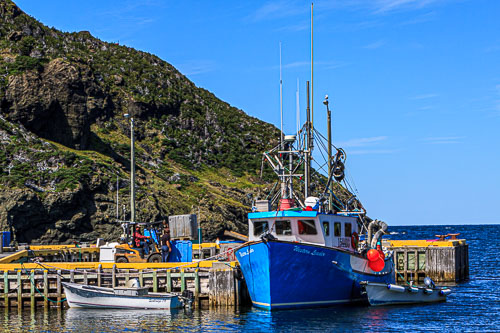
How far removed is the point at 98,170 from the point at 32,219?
16.5 meters

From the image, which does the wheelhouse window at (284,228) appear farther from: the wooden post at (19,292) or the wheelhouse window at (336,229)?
the wooden post at (19,292)

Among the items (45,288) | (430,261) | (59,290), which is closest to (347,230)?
(59,290)

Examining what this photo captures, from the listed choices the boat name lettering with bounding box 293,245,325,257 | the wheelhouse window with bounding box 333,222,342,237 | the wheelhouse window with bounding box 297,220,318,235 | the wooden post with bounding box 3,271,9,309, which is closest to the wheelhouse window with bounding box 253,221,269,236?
the wheelhouse window with bounding box 297,220,318,235

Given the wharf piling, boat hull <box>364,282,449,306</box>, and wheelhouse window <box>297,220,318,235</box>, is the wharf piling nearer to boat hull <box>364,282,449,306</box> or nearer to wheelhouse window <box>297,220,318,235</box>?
boat hull <box>364,282,449,306</box>

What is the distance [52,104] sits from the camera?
327 feet

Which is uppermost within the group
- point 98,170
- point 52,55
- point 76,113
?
point 52,55

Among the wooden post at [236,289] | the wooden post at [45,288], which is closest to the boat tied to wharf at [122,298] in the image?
the wooden post at [45,288]

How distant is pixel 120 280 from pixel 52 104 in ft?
229

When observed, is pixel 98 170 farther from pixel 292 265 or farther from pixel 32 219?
pixel 292 265

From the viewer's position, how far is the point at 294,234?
33.7m

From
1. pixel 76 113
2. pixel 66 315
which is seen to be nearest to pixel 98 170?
pixel 76 113

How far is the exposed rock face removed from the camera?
9775cm

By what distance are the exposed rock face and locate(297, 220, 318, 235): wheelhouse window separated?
237 ft

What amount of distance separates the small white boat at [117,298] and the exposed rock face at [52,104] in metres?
68.1
